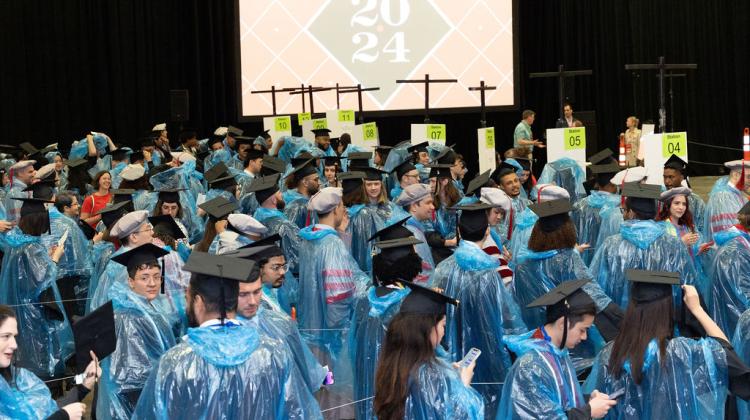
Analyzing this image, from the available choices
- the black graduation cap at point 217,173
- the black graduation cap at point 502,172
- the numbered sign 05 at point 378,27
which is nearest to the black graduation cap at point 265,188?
the black graduation cap at point 502,172

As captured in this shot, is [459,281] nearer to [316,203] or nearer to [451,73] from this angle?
[316,203]

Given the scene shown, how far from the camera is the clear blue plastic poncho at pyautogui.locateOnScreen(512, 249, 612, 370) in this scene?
564cm

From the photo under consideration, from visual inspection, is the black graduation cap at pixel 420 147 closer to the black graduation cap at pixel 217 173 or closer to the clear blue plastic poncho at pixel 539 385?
the black graduation cap at pixel 217 173

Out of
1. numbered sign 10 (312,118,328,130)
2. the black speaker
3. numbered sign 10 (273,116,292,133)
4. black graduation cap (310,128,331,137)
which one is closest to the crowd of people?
black graduation cap (310,128,331,137)

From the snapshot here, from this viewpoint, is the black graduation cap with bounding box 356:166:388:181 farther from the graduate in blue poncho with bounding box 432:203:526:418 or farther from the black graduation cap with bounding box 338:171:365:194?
the graduate in blue poncho with bounding box 432:203:526:418

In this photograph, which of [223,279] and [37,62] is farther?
[37,62]

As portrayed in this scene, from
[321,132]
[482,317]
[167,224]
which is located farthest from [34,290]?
[321,132]

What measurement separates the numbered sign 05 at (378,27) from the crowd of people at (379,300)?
8.39 meters

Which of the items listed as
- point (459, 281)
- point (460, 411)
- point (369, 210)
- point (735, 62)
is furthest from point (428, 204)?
point (735, 62)

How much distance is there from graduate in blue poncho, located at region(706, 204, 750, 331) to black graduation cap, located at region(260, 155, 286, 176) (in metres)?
4.90

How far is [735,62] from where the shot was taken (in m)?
22.4

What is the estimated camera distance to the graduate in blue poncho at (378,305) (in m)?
4.81

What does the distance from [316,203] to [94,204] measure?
3.61 meters

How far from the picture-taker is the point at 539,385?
3807 mm
